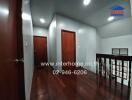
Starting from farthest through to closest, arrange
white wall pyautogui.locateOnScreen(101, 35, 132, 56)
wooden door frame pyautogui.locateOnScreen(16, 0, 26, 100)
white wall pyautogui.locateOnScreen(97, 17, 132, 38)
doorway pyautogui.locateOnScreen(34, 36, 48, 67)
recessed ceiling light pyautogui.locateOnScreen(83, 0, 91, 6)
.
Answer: doorway pyautogui.locateOnScreen(34, 36, 48, 67) < white wall pyautogui.locateOnScreen(101, 35, 132, 56) < white wall pyautogui.locateOnScreen(97, 17, 132, 38) < recessed ceiling light pyautogui.locateOnScreen(83, 0, 91, 6) < wooden door frame pyautogui.locateOnScreen(16, 0, 26, 100)

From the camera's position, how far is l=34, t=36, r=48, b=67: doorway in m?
5.26

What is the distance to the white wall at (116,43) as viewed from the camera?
16.0 ft

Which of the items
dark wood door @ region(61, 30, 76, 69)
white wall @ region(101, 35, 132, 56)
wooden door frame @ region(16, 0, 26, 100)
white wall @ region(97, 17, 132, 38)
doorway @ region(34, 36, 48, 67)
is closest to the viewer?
wooden door frame @ region(16, 0, 26, 100)

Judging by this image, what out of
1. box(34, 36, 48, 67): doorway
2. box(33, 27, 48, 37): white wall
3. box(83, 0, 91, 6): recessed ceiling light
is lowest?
box(34, 36, 48, 67): doorway

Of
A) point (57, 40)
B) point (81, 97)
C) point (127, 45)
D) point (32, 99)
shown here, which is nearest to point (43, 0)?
point (57, 40)

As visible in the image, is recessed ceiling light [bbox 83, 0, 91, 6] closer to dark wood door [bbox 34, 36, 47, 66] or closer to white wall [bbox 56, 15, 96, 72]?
white wall [bbox 56, 15, 96, 72]

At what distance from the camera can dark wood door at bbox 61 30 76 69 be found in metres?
3.76

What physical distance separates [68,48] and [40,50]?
94.3 inches

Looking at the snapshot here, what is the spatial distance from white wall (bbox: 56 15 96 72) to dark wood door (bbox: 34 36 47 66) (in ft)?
7.67

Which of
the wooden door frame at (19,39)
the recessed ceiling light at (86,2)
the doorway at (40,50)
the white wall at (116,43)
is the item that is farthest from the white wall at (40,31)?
the white wall at (116,43)

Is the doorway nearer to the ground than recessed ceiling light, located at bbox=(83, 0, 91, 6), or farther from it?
nearer to the ground

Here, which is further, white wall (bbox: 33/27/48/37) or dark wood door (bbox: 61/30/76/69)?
white wall (bbox: 33/27/48/37)

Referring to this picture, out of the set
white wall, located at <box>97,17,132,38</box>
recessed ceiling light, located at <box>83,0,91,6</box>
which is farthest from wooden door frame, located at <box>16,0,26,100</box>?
white wall, located at <box>97,17,132,38</box>

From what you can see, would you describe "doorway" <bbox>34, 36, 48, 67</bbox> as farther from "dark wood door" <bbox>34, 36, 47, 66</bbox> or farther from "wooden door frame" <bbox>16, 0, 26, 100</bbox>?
"wooden door frame" <bbox>16, 0, 26, 100</bbox>
